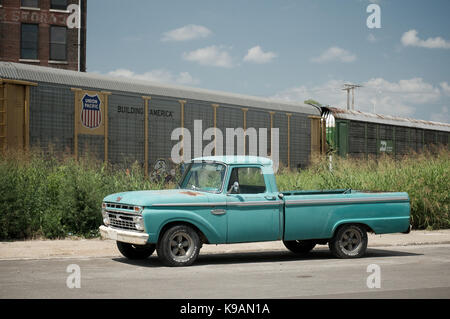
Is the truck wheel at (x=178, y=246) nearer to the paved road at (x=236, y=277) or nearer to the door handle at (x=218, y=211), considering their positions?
the paved road at (x=236, y=277)

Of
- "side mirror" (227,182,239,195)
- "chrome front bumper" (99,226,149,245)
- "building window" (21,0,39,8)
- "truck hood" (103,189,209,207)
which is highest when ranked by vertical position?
"building window" (21,0,39,8)

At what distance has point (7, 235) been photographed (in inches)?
469

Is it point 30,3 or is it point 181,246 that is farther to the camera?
point 30,3

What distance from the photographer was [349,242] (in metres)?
10.3

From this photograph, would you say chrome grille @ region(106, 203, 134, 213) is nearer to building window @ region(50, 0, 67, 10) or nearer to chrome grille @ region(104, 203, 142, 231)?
chrome grille @ region(104, 203, 142, 231)

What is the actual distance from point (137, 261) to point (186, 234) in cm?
128

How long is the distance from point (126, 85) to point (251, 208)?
9.66 metres

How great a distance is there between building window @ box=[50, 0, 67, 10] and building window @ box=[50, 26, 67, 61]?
1.42 meters

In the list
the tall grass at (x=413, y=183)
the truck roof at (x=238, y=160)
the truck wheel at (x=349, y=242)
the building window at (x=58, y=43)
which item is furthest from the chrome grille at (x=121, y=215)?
the building window at (x=58, y=43)

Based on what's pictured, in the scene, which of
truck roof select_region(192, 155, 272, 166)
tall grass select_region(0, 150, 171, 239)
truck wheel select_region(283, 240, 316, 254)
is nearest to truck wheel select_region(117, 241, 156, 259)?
truck roof select_region(192, 155, 272, 166)

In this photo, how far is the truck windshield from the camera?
9.46 m

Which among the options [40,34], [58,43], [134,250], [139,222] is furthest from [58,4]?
[139,222]

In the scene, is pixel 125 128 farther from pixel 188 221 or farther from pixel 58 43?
pixel 58 43
